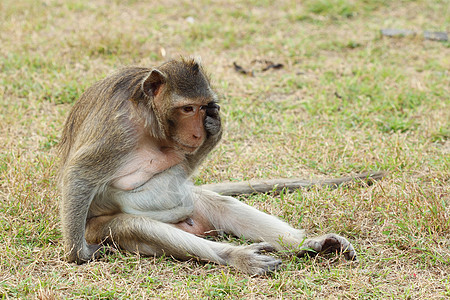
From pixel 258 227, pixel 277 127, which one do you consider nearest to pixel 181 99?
pixel 258 227

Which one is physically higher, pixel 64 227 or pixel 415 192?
pixel 64 227

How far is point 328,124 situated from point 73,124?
3.19m

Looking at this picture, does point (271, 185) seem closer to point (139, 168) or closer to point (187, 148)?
point (187, 148)

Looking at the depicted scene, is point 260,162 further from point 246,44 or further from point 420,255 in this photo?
point 246,44

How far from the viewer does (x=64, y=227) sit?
167 inches

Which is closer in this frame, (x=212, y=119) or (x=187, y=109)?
(x=187, y=109)

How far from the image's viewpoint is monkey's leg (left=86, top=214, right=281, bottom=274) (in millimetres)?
4152

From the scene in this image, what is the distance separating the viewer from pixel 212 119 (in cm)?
443

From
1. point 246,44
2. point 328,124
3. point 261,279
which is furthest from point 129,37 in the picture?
point 261,279

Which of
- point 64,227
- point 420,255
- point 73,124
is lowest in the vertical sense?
point 420,255

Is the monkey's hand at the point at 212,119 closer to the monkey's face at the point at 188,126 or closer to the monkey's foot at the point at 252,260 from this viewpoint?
the monkey's face at the point at 188,126

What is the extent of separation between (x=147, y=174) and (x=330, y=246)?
144cm

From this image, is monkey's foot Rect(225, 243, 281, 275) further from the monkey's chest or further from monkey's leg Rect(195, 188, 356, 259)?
the monkey's chest

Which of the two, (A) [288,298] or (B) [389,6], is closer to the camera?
(A) [288,298]
